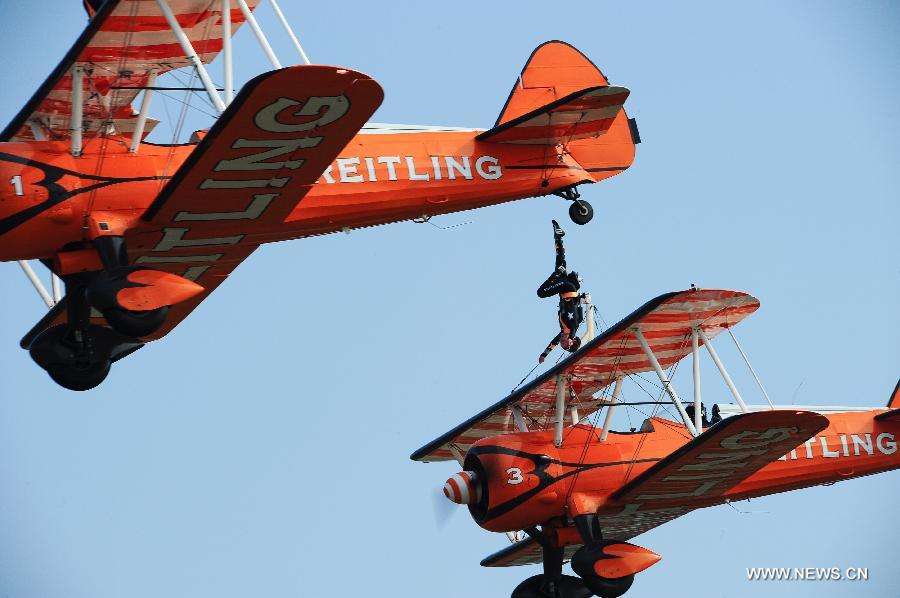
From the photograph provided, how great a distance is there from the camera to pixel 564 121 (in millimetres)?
17609

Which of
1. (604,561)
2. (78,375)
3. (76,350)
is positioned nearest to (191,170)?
(76,350)

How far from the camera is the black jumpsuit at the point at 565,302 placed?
18812 millimetres

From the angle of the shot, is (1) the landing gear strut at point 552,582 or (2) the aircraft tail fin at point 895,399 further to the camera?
(2) the aircraft tail fin at point 895,399

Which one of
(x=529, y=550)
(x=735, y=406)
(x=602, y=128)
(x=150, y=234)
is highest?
(x=602, y=128)

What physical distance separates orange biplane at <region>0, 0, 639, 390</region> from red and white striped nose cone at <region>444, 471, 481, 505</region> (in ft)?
8.72

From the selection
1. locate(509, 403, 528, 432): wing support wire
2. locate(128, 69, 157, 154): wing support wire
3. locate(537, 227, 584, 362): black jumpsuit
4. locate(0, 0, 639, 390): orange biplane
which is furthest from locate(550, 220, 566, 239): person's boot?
locate(128, 69, 157, 154): wing support wire

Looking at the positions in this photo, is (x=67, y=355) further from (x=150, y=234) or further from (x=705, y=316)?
(x=705, y=316)

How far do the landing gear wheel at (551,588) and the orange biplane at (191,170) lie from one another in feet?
12.7

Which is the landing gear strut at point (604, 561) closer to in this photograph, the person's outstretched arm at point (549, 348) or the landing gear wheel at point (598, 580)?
the landing gear wheel at point (598, 580)

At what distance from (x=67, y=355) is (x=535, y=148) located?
5.18 metres

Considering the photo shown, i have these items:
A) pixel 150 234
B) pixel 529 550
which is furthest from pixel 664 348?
pixel 150 234

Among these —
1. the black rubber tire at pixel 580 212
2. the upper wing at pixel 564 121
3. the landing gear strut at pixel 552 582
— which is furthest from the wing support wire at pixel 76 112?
the landing gear strut at pixel 552 582

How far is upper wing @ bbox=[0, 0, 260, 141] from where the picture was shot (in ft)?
50.2

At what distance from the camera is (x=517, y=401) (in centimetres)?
1836
